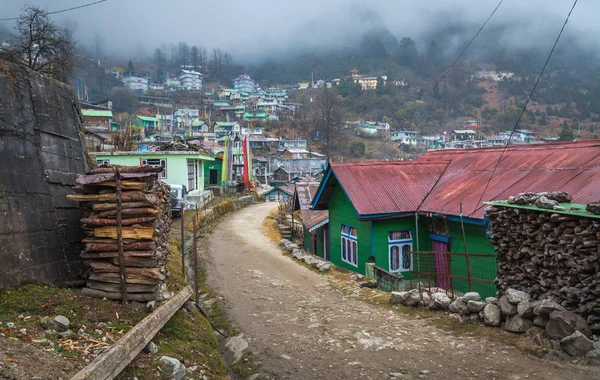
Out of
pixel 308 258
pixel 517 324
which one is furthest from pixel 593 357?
pixel 308 258

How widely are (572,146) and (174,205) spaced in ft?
67.6

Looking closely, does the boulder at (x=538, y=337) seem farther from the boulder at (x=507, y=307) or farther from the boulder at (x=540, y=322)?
the boulder at (x=507, y=307)

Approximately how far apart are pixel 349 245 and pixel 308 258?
2.01 meters

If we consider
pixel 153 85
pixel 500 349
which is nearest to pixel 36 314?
pixel 500 349

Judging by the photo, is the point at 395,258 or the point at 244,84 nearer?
the point at 395,258

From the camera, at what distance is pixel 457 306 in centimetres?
941

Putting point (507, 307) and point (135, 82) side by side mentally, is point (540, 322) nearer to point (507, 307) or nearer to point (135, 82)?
point (507, 307)

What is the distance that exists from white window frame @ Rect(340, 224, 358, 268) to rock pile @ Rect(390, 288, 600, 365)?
7502mm

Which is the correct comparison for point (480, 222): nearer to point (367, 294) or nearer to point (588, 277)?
point (367, 294)

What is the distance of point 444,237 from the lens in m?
15.6

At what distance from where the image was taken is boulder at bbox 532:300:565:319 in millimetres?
7492

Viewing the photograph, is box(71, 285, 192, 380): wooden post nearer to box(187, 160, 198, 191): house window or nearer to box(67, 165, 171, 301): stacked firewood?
box(67, 165, 171, 301): stacked firewood

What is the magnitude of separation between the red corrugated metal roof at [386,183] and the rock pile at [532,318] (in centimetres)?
625

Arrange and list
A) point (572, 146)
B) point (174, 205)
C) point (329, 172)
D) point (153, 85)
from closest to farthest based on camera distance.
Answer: point (572, 146), point (329, 172), point (174, 205), point (153, 85)
